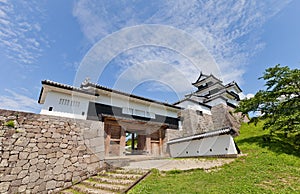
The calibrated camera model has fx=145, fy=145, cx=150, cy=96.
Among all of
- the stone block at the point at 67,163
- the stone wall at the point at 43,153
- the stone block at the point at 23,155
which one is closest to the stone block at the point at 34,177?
the stone wall at the point at 43,153

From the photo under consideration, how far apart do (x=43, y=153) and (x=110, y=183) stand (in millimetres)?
2917

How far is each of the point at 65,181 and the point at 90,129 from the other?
2.27 m

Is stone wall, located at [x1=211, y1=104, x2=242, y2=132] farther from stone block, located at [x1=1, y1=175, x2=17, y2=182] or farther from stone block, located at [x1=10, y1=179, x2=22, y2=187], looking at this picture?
stone block, located at [x1=1, y1=175, x2=17, y2=182]

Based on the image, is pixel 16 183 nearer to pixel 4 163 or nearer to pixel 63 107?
pixel 4 163

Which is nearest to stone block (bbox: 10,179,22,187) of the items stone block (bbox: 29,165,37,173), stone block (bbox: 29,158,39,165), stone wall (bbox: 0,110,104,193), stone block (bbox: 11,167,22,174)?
stone wall (bbox: 0,110,104,193)

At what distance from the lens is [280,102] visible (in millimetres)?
9180

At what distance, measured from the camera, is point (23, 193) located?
4992 millimetres

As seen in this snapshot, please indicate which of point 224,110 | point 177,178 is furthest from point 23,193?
point 224,110

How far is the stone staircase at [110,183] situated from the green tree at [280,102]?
26.3 feet

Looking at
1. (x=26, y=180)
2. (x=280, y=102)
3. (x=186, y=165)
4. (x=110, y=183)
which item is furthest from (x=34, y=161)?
(x=280, y=102)

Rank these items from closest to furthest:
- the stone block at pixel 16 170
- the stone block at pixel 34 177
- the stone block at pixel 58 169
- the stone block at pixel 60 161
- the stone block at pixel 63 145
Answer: the stone block at pixel 16 170
the stone block at pixel 34 177
the stone block at pixel 58 169
the stone block at pixel 60 161
the stone block at pixel 63 145

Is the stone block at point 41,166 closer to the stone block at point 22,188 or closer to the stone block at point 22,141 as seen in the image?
the stone block at point 22,188

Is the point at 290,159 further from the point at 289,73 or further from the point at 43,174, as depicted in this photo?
the point at 43,174

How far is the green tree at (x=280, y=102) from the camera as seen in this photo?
7930mm
